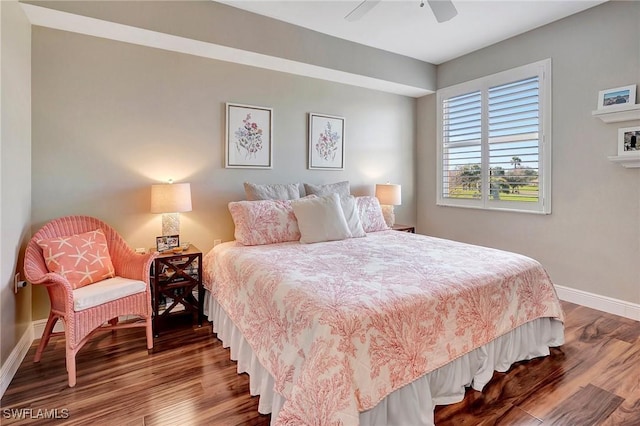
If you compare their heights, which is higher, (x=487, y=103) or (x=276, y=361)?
(x=487, y=103)

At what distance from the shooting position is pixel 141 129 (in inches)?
117

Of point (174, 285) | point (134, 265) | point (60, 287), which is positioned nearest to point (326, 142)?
point (174, 285)

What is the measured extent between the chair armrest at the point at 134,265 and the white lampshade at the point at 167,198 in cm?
42

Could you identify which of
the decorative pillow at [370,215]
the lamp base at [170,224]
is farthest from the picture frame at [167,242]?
the decorative pillow at [370,215]

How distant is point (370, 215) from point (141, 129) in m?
2.39

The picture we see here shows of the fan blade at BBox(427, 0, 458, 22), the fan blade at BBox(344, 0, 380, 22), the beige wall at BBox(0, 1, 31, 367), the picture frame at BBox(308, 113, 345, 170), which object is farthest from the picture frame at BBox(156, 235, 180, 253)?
the fan blade at BBox(427, 0, 458, 22)

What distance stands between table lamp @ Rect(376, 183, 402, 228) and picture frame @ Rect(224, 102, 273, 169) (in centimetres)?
146

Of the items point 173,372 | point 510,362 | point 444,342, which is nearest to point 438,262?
point 444,342

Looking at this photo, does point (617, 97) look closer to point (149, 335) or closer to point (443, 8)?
point (443, 8)

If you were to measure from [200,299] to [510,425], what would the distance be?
7.80ft

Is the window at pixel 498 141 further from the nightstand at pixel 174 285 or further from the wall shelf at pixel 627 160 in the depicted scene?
the nightstand at pixel 174 285

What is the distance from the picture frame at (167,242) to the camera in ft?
9.47

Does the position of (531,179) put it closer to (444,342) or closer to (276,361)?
(444,342)

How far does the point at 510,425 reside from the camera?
169 cm
